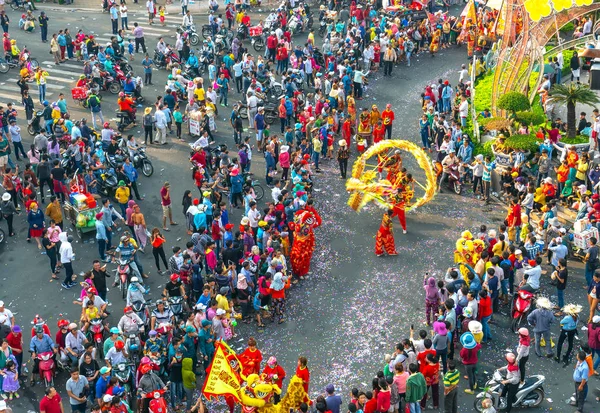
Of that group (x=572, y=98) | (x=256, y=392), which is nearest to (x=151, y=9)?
(x=572, y=98)

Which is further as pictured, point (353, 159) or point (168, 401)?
point (353, 159)

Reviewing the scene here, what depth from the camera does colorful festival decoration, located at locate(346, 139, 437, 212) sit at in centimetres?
2561

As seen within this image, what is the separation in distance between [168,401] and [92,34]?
2646 centimetres

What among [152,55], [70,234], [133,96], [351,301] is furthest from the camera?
[152,55]

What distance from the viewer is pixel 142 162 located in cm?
2933

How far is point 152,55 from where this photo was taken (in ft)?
131

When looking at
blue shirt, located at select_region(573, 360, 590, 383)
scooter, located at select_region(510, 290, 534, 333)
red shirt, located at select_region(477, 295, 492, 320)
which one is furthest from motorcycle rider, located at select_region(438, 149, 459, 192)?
blue shirt, located at select_region(573, 360, 590, 383)

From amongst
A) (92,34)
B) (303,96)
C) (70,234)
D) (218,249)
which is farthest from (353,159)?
(92,34)

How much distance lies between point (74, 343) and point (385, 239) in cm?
878

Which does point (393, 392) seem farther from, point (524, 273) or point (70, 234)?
point (70, 234)

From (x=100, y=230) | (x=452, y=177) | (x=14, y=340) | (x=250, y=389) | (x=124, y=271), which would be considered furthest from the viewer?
(x=452, y=177)

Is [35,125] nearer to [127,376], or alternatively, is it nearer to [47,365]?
[47,365]

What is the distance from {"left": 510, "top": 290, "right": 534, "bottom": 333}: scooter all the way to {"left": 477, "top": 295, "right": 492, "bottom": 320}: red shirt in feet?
2.99

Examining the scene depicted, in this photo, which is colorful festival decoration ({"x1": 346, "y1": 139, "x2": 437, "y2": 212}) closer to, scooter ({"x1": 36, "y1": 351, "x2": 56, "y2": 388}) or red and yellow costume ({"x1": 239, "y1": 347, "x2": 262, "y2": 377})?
red and yellow costume ({"x1": 239, "y1": 347, "x2": 262, "y2": 377})
